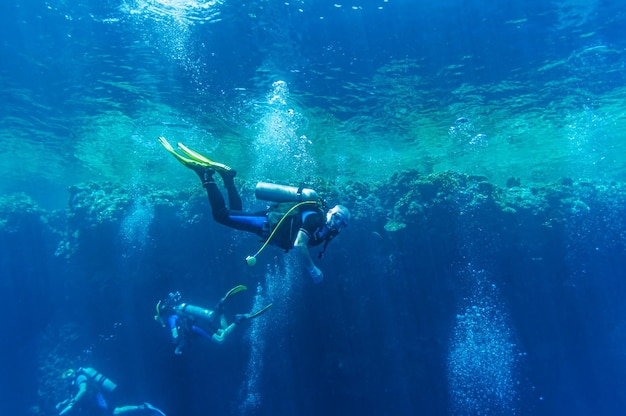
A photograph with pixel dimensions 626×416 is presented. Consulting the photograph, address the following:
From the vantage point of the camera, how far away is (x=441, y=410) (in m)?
12.1

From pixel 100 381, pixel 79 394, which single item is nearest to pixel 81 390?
pixel 79 394

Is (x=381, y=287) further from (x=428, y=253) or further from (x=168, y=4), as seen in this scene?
(x=168, y=4)

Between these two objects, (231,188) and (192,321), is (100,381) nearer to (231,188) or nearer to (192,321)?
(192,321)

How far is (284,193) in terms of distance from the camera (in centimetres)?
623

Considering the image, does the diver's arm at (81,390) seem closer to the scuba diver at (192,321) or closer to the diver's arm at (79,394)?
the diver's arm at (79,394)

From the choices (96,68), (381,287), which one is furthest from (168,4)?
(381,287)

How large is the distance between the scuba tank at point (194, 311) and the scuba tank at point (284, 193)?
6.02 m

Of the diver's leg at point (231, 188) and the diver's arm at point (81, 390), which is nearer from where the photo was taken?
the diver's leg at point (231, 188)

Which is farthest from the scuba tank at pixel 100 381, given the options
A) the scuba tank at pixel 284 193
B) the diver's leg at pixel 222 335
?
the scuba tank at pixel 284 193

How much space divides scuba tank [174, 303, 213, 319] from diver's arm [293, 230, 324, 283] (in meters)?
6.38

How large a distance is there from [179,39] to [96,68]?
4.15m

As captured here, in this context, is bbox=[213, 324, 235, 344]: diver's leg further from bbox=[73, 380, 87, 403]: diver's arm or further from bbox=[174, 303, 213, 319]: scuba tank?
bbox=[73, 380, 87, 403]: diver's arm

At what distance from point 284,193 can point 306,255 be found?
48.8 inches

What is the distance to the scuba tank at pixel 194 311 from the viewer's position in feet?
35.6
